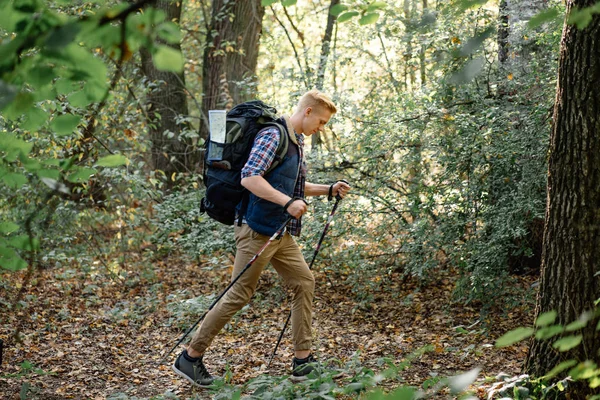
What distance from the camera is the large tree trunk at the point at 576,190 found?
3416 millimetres

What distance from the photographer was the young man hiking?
450 centimetres

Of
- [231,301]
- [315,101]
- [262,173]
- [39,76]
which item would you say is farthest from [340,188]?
[39,76]

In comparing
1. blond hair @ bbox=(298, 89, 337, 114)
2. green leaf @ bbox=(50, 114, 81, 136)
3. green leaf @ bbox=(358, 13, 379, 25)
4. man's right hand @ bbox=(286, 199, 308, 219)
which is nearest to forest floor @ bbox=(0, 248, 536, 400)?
man's right hand @ bbox=(286, 199, 308, 219)

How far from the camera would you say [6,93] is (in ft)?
6.04

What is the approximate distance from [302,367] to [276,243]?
95cm

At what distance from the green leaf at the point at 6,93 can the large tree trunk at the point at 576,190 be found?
2.88 meters

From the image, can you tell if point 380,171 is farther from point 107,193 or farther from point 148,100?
point 148,100

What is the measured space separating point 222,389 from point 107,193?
19.2ft

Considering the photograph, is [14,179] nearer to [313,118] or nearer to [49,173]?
[49,173]

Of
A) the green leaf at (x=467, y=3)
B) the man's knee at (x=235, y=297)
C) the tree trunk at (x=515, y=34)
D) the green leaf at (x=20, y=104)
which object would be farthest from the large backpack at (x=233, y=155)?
the tree trunk at (x=515, y=34)

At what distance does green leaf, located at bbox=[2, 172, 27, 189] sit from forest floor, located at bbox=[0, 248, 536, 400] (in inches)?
76.1

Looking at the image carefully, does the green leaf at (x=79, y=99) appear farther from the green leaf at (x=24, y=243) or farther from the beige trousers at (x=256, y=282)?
the beige trousers at (x=256, y=282)

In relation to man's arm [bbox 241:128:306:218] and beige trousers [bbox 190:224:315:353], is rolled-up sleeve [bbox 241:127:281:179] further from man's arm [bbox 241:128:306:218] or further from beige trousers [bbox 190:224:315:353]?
beige trousers [bbox 190:224:315:353]

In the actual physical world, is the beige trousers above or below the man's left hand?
below
